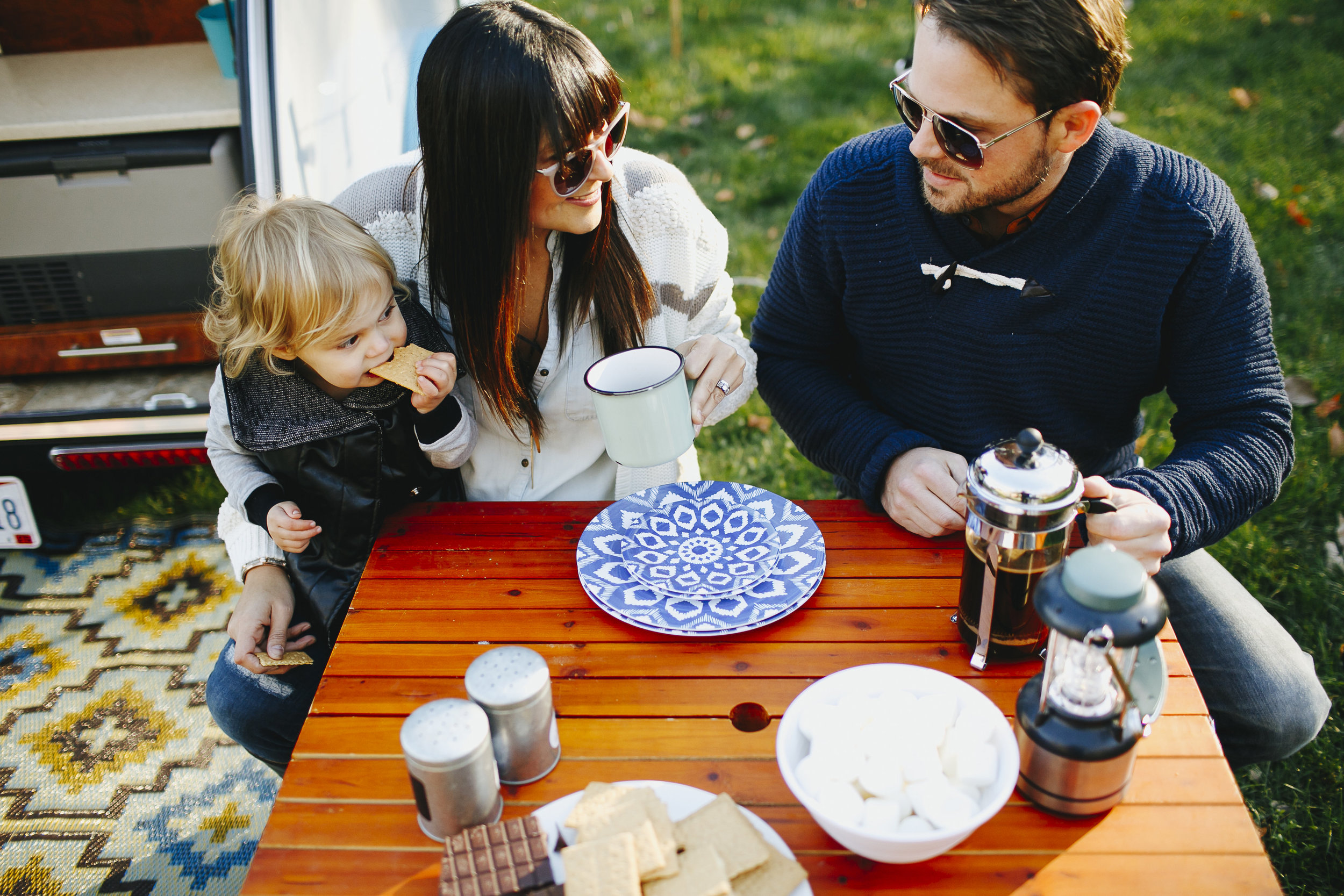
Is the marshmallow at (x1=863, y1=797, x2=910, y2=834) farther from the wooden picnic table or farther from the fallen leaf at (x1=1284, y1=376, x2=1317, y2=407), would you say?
the fallen leaf at (x1=1284, y1=376, x2=1317, y2=407)

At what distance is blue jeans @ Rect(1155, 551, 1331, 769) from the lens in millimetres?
1899

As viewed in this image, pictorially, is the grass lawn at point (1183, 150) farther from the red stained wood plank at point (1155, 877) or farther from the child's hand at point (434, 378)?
the red stained wood plank at point (1155, 877)

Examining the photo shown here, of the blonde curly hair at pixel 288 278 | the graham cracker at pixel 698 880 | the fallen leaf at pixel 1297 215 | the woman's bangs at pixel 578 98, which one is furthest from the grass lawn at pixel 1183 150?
the graham cracker at pixel 698 880

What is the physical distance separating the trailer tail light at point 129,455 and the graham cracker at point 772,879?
92.5 inches

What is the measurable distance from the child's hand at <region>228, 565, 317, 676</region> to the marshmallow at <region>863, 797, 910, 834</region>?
1279 millimetres

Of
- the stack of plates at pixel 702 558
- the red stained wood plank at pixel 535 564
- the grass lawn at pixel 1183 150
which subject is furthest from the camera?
the grass lawn at pixel 1183 150

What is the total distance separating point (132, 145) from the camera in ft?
9.44

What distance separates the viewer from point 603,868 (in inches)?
44.3

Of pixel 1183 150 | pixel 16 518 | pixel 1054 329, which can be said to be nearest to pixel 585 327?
pixel 1054 329

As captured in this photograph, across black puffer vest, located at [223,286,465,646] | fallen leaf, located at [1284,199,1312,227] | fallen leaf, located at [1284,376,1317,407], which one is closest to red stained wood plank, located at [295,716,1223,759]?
black puffer vest, located at [223,286,465,646]

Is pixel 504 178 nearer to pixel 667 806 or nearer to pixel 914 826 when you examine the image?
pixel 667 806

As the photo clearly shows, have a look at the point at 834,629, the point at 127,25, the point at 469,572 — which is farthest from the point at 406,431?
the point at 127,25

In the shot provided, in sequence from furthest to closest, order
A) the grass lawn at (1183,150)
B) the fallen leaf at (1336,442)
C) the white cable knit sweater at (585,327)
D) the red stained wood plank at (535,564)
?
1. the fallen leaf at (1336,442)
2. the grass lawn at (1183,150)
3. the white cable knit sweater at (585,327)
4. the red stained wood plank at (535,564)

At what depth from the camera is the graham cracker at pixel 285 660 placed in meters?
1.93
